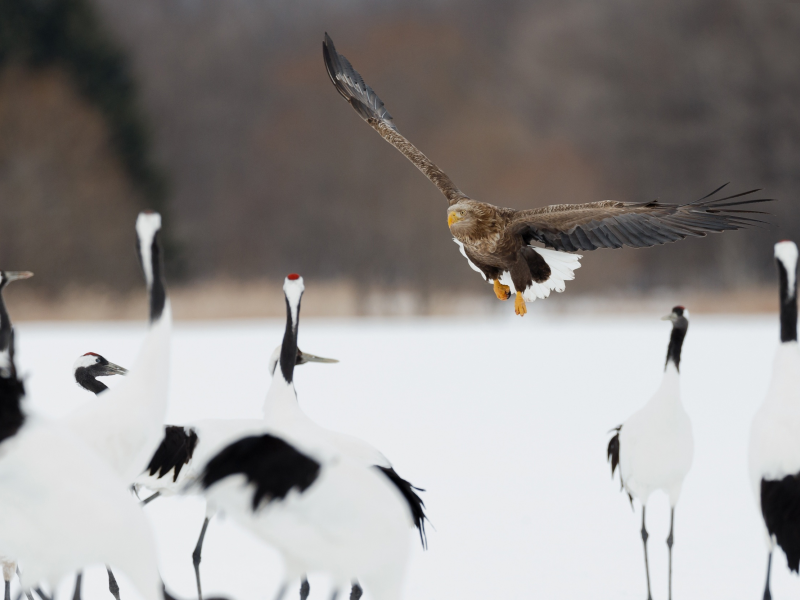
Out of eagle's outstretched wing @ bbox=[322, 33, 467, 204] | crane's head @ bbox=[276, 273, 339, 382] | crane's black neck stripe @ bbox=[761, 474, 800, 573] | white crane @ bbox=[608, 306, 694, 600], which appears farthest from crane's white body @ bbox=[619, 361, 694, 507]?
eagle's outstretched wing @ bbox=[322, 33, 467, 204]

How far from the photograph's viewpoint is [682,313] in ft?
14.9

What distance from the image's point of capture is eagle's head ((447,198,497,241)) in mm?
5445

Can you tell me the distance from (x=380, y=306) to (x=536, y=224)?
15.0m

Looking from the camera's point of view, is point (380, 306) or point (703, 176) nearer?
point (380, 306)

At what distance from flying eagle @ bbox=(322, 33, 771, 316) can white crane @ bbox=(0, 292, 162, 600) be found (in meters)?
3.00

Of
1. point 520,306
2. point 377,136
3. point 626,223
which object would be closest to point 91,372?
point 520,306

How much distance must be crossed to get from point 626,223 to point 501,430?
11.5 ft

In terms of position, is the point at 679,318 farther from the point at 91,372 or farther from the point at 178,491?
the point at 91,372

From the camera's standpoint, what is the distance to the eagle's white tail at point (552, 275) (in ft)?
19.0

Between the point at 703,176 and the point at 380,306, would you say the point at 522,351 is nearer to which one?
the point at 380,306

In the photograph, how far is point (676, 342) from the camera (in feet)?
14.4

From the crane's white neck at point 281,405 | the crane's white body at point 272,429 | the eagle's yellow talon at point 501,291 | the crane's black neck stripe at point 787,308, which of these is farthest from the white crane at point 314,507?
the eagle's yellow talon at point 501,291

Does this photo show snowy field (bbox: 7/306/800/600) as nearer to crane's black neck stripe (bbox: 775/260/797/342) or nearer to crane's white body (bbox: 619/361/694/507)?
crane's white body (bbox: 619/361/694/507)

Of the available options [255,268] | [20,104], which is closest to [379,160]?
[255,268]
